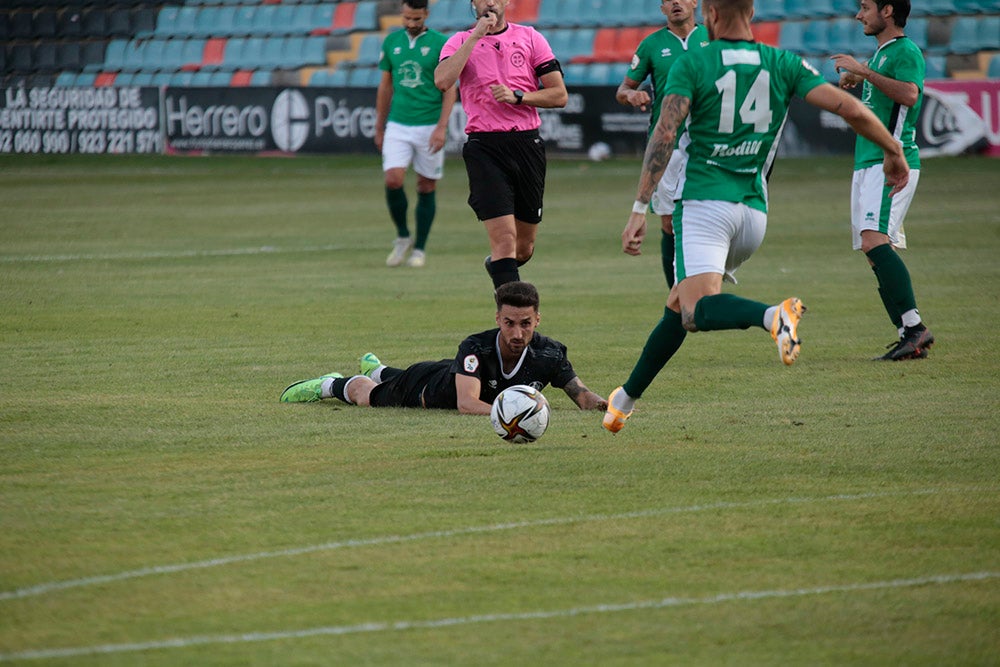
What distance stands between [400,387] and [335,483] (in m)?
1.84

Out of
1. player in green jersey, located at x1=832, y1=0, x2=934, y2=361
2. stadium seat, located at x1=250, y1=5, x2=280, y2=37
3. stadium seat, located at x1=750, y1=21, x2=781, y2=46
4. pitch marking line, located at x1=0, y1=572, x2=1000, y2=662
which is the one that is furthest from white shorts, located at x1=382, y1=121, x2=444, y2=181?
stadium seat, located at x1=250, y1=5, x2=280, y2=37

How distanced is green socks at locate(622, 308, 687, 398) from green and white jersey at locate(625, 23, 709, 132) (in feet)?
13.7

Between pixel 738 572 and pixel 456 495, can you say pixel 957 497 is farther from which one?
pixel 456 495

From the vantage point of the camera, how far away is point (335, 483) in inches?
224

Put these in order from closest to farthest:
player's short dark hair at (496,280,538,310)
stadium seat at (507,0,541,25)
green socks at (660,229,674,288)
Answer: player's short dark hair at (496,280,538,310), green socks at (660,229,674,288), stadium seat at (507,0,541,25)

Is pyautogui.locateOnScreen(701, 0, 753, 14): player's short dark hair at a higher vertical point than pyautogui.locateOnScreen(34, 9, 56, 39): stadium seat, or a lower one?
higher

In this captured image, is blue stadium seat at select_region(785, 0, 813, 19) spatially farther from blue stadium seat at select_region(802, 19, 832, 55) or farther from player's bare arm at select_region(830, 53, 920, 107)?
player's bare arm at select_region(830, 53, 920, 107)

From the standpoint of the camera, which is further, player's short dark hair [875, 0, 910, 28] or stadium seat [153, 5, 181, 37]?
stadium seat [153, 5, 181, 37]

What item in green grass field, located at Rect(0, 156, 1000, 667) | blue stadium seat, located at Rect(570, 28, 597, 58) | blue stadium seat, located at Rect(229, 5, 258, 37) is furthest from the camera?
blue stadium seat, located at Rect(229, 5, 258, 37)

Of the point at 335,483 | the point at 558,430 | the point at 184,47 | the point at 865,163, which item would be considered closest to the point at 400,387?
the point at 558,430

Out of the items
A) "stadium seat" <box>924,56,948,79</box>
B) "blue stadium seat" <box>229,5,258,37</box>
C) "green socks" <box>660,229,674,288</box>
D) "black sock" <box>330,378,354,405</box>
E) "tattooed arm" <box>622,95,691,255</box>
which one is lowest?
"blue stadium seat" <box>229,5,258,37</box>

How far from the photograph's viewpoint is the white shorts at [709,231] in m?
6.40

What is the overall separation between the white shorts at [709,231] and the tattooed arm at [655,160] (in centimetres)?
26

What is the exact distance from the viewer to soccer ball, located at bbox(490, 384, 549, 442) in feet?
20.7
